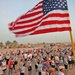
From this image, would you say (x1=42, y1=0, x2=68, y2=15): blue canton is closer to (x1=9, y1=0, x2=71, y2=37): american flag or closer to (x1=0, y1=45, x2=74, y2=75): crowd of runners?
(x1=9, y1=0, x2=71, y2=37): american flag

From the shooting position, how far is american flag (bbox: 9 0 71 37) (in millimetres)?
9680

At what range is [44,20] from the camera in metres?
10.0

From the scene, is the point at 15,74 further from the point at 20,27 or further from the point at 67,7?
the point at 67,7

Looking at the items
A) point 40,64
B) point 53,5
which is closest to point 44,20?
point 53,5

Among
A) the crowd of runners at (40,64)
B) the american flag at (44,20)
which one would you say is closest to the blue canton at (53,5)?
the american flag at (44,20)

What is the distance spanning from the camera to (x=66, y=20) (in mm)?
9703

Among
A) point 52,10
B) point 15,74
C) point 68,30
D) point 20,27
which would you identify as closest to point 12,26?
point 20,27

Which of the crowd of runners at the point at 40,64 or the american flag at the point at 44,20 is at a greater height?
the american flag at the point at 44,20

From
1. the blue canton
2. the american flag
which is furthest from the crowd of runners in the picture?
the blue canton

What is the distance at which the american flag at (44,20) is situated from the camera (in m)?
9.68

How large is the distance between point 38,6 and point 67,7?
1435 mm

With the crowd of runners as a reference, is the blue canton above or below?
above

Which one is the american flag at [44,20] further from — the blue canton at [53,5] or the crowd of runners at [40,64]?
the crowd of runners at [40,64]

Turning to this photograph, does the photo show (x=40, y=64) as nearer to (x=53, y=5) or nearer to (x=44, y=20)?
(x=44, y=20)
